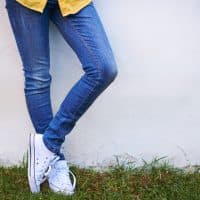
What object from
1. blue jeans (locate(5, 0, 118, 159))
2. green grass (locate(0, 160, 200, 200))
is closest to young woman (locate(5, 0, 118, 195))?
blue jeans (locate(5, 0, 118, 159))

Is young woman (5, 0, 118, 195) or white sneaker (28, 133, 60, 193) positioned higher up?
young woman (5, 0, 118, 195)

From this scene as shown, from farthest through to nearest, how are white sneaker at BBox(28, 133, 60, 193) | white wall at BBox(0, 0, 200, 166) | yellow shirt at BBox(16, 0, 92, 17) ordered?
white wall at BBox(0, 0, 200, 166) < white sneaker at BBox(28, 133, 60, 193) < yellow shirt at BBox(16, 0, 92, 17)

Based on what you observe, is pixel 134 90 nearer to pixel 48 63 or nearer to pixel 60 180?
pixel 48 63

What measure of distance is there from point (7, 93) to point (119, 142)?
740 mm

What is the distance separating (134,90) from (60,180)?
682 millimetres

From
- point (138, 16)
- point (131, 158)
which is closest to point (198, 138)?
point (131, 158)

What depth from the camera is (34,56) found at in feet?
9.77

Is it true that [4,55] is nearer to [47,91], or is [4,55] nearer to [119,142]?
[47,91]

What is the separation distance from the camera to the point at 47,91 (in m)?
3.10

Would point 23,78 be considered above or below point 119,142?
above

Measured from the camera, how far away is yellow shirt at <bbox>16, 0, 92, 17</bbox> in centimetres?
279

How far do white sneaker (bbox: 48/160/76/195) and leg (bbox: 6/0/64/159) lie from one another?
250mm

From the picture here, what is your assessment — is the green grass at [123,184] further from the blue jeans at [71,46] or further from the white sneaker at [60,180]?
the blue jeans at [71,46]

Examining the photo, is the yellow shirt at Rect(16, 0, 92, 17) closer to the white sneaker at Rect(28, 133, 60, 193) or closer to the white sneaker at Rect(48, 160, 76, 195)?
the white sneaker at Rect(28, 133, 60, 193)
